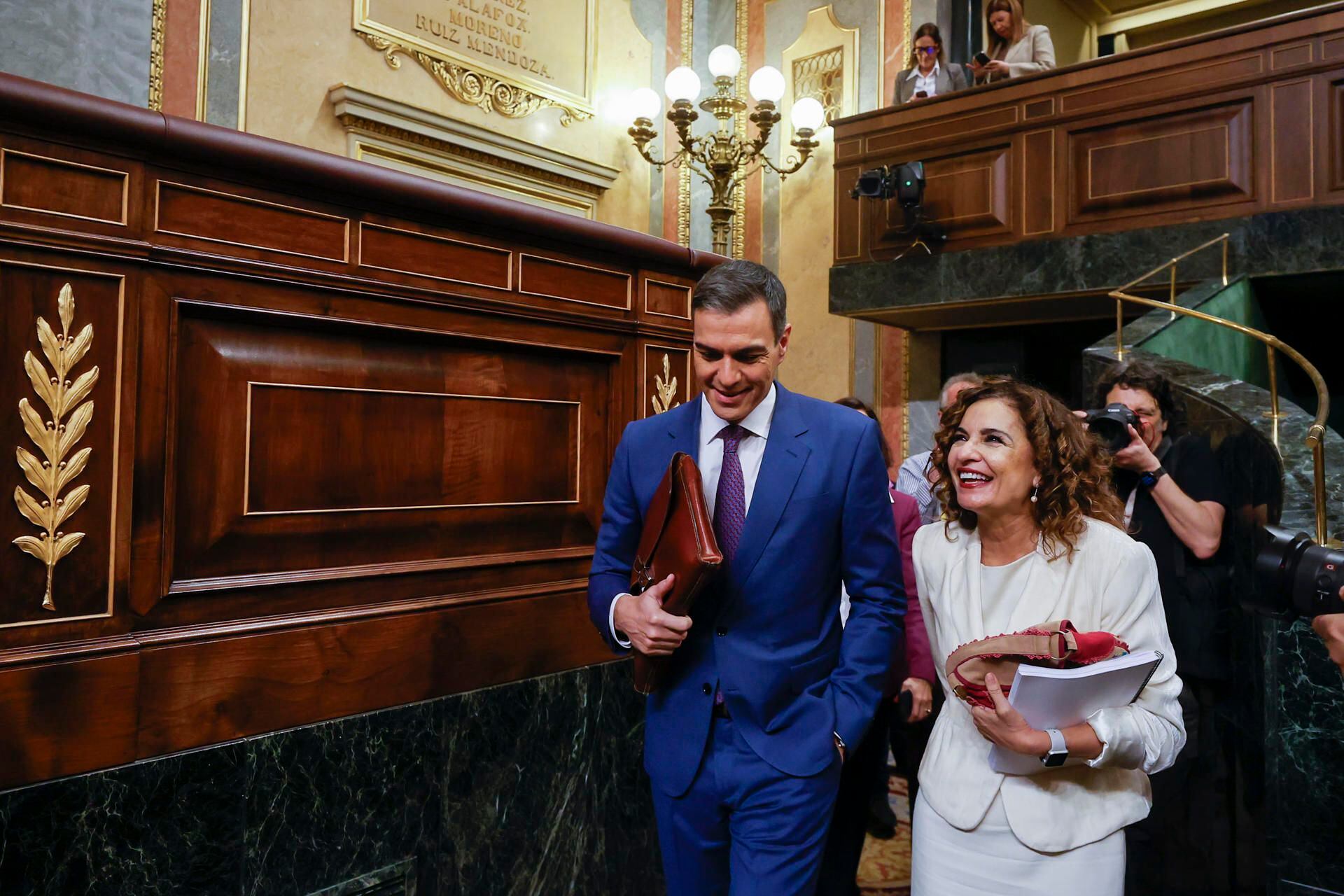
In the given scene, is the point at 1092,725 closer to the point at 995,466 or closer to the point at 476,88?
the point at 995,466

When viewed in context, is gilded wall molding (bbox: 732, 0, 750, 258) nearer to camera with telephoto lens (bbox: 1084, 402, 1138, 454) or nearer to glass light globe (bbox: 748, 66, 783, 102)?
glass light globe (bbox: 748, 66, 783, 102)

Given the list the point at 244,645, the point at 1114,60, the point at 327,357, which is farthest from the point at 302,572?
the point at 1114,60

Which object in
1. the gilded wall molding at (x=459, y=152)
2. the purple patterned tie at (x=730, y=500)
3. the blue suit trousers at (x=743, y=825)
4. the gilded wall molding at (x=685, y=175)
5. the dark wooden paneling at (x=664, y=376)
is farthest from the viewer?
the gilded wall molding at (x=685, y=175)

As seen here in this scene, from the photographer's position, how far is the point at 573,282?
2.50 m

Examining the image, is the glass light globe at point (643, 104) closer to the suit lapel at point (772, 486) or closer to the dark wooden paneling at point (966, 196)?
the dark wooden paneling at point (966, 196)

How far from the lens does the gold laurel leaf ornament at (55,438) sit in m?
1.56

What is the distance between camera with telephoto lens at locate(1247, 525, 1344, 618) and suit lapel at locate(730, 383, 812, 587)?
907 mm

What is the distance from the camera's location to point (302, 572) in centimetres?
195

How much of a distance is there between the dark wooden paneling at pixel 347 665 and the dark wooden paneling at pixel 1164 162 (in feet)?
14.5

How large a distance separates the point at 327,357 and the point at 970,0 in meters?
6.75

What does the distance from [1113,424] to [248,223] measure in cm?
231

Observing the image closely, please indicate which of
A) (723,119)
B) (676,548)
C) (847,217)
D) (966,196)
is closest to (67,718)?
(676,548)

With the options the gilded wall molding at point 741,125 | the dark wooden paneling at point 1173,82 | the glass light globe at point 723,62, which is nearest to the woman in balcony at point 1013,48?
the dark wooden paneling at point 1173,82

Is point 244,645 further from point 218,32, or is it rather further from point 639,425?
point 218,32
